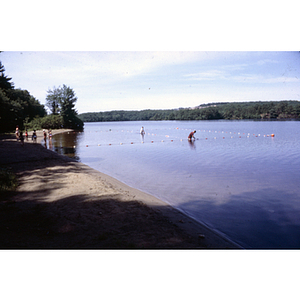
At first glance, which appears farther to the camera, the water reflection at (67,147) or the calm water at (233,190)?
the water reflection at (67,147)

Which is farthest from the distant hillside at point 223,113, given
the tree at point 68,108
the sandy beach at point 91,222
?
the sandy beach at point 91,222

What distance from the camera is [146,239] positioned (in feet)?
17.2

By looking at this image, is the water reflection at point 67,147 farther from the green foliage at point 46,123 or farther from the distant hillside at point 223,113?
the distant hillside at point 223,113

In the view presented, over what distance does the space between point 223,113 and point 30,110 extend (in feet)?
303

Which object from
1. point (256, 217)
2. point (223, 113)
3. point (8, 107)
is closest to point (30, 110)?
point (8, 107)

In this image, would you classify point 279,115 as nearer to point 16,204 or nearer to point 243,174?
point 243,174

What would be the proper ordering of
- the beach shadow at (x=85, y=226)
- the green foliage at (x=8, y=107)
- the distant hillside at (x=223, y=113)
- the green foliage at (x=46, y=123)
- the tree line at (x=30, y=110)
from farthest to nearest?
the distant hillside at (x=223, y=113) → the green foliage at (x=46, y=123) → the tree line at (x=30, y=110) → the green foliage at (x=8, y=107) → the beach shadow at (x=85, y=226)

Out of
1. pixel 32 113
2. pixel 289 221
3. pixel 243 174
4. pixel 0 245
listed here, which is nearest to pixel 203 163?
pixel 243 174

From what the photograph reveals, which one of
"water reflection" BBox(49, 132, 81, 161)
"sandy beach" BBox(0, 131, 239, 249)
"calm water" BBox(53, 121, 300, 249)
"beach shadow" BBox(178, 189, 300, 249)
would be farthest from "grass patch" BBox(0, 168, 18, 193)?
"water reflection" BBox(49, 132, 81, 161)

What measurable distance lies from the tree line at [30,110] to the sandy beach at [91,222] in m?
29.3

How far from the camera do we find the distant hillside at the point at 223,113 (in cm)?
8725

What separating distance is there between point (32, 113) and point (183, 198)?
59937 mm

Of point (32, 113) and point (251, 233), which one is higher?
point (32, 113)

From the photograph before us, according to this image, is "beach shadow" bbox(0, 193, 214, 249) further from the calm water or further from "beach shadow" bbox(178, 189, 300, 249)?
the calm water
